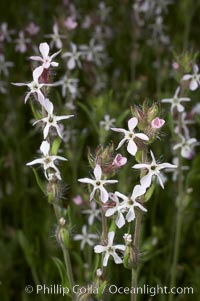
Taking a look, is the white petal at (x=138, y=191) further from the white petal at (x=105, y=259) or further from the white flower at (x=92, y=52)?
the white flower at (x=92, y=52)

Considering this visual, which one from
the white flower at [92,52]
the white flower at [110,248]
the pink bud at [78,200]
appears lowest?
the white flower at [110,248]

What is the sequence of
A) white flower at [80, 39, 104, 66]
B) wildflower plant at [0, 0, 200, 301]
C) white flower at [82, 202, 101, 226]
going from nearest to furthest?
1. wildflower plant at [0, 0, 200, 301]
2. white flower at [82, 202, 101, 226]
3. white flower at [80, 39, 104, 66]

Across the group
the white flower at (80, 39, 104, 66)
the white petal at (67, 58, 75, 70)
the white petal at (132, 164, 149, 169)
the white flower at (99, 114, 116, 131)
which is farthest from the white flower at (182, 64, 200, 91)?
the white flower at (80, 39, 104, 66)

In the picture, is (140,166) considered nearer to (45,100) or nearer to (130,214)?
(130,214)

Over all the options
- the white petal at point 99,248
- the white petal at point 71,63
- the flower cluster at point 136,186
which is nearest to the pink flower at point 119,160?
the flower cluster at point 136,186

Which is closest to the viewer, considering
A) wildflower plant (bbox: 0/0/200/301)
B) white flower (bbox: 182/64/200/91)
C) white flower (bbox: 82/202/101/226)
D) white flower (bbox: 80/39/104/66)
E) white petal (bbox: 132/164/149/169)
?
white petal (bbox: 132/164/149/169)

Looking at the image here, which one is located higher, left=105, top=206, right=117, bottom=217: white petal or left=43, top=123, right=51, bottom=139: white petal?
left=43, top=123, right=51, bottom=139: white petal

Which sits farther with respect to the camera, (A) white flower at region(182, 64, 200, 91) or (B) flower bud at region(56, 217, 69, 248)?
(A) white flower at region(182, 64, 200, 91)

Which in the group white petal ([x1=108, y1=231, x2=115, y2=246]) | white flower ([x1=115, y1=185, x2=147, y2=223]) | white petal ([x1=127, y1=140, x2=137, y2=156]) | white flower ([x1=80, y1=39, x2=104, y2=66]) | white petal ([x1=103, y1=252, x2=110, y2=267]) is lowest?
white petal ([x1=103, y1=252, x2=110, y2=267])

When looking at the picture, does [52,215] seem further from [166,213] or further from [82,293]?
[82,293]

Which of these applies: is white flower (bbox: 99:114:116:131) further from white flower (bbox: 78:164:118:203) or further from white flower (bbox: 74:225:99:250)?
white flower (bbox: 78:164:118:203)

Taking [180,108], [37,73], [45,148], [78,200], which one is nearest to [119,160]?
[45,148]

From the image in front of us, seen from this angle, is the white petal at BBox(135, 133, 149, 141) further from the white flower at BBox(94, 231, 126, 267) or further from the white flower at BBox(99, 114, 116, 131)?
the white flower at BBox(99, 114, 116, 131)
